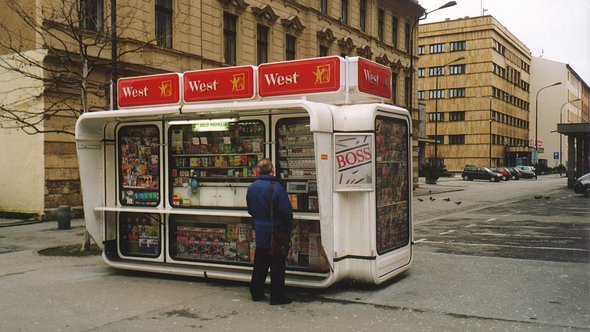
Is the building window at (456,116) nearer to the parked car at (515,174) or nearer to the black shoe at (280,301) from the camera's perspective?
the parked car at (515,174)

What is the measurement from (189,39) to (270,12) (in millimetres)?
5697

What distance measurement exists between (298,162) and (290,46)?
20.8 meters

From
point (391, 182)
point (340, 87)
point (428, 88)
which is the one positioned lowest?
point (391, 182)

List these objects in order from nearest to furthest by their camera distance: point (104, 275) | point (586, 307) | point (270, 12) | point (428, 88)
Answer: point (586, 307) < point (104, 275) < point (270, 12) < point (428, 88)

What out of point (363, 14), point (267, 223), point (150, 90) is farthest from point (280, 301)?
point (363, 14)

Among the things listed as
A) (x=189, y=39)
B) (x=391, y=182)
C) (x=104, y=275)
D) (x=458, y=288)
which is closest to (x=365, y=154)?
(x=391, y=182)

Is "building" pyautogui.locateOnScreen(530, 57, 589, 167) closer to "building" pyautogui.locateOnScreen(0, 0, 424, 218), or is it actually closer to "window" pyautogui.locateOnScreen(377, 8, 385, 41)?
"window" pyautogui.locateOnScreen(377, 8, 385, 41)

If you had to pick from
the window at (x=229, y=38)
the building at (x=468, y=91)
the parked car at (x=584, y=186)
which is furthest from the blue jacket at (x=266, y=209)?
the building at (x=468, y=91)

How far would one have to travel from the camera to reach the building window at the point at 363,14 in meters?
34.6

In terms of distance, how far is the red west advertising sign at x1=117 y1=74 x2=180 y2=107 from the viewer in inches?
344

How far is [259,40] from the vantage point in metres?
25.7

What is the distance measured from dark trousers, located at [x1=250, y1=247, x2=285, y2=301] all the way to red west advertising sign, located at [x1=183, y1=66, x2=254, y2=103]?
2.32 m

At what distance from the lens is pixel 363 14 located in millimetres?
35031

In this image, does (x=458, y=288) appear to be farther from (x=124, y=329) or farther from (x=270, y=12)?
(x=270, y=12)
